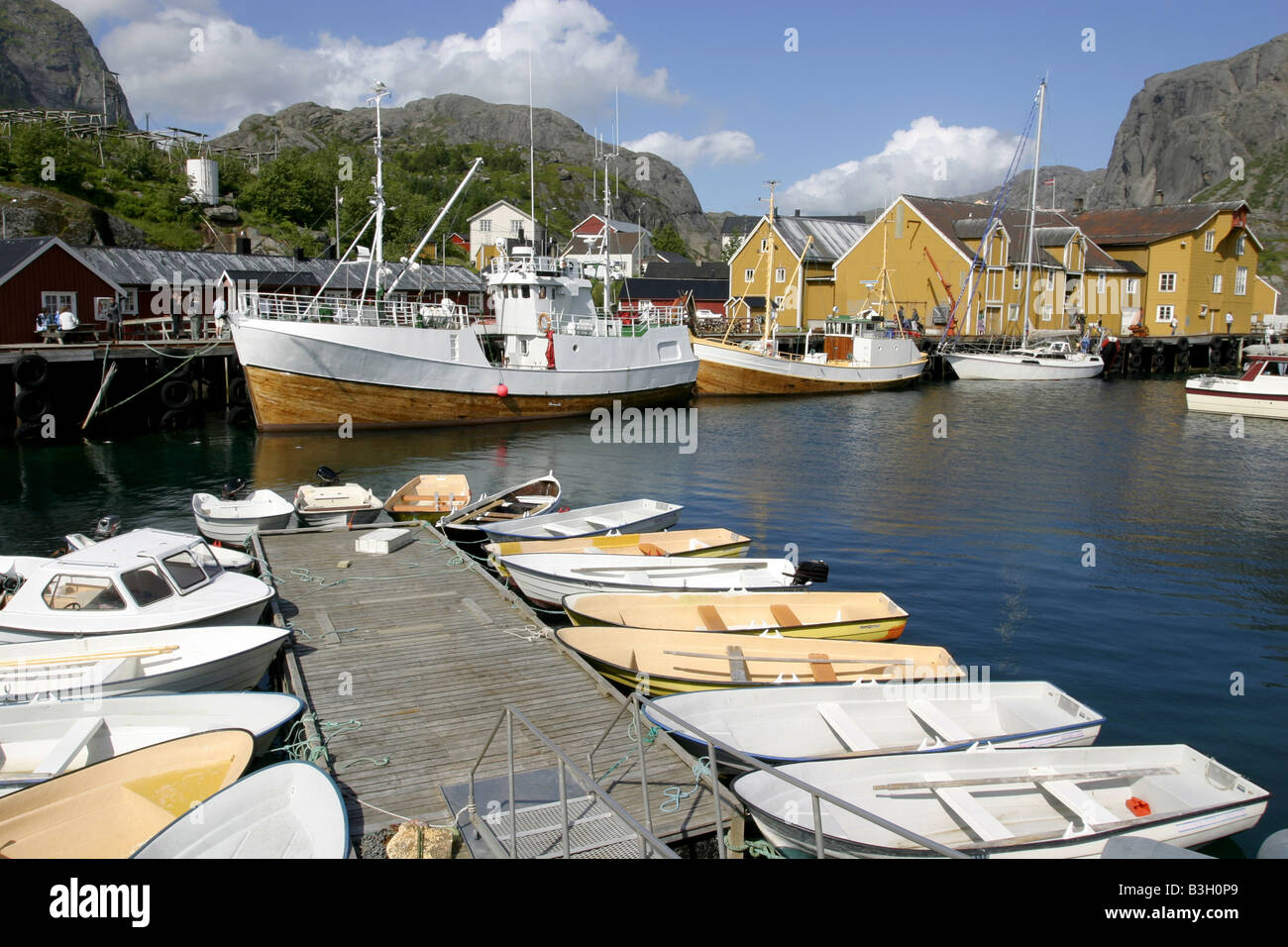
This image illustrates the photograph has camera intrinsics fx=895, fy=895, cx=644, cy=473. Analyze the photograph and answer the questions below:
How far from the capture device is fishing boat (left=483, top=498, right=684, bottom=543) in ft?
57.0

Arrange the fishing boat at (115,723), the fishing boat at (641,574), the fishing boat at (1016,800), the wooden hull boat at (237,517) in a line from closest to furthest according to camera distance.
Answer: the fishing boat at (1016,800)
the fishing boat at (115,723)
the fishing boat at (641,574)
the wooden hull boat at (237,517)

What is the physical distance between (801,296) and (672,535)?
55823 mm

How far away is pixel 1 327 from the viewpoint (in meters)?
32.6

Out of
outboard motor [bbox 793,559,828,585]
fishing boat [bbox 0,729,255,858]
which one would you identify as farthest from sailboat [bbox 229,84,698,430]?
fishing boat [bbox 0,729,255,858]

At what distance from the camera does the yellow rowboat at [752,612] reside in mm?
12391

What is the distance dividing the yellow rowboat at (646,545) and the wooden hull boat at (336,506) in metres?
4.36

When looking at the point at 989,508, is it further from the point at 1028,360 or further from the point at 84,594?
the point at 1028,360

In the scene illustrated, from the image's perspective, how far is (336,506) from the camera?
1969 cm

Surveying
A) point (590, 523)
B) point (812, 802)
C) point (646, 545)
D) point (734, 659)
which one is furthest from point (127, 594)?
point (590, 523)

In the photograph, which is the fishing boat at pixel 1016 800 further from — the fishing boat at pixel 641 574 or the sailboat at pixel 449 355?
the sailboat at pixel 449 355

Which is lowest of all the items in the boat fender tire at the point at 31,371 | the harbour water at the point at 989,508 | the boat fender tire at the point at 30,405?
the harbour water at the point at 989,508

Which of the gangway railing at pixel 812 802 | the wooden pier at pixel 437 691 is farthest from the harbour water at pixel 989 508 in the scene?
the wooden pier at pixel 437 691

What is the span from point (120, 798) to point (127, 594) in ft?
14.3
